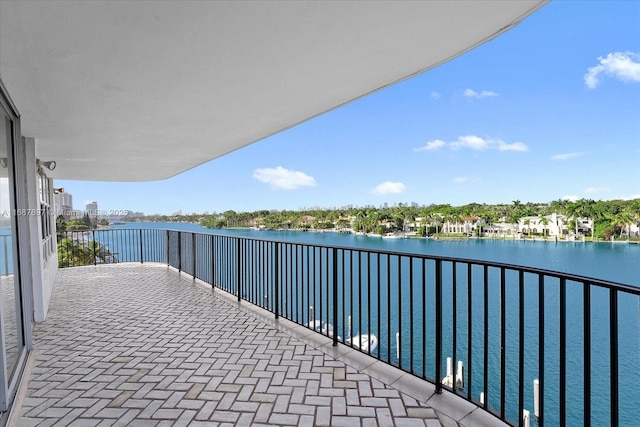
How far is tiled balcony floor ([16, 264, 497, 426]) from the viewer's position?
2008mm

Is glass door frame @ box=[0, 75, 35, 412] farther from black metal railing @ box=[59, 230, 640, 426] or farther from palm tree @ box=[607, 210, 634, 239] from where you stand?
palm tree @ box=[607, 210, 634, 239]

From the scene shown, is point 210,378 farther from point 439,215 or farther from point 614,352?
point 439,215

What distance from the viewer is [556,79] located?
37.3 metres

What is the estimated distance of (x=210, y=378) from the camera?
249 centimetres

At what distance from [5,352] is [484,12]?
3.68m

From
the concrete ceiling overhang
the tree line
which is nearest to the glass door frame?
the concrete ceiling overhang

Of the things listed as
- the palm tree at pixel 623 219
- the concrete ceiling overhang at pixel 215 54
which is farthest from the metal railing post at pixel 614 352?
the palm tree at pixel 623 219

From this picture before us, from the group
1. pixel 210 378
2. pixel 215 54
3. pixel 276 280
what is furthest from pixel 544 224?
pixel 215 54

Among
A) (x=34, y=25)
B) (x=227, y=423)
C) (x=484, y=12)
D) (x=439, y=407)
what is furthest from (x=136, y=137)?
(x=439, y=407)

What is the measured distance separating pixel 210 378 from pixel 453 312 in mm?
1925

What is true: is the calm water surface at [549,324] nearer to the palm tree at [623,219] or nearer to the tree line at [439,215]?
the palm tree at [623,219]

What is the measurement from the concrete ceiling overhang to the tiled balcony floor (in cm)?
233

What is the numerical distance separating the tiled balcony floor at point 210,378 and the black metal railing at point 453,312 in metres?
0.24

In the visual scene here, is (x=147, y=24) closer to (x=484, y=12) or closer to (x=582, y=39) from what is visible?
(x=484, y=12)
